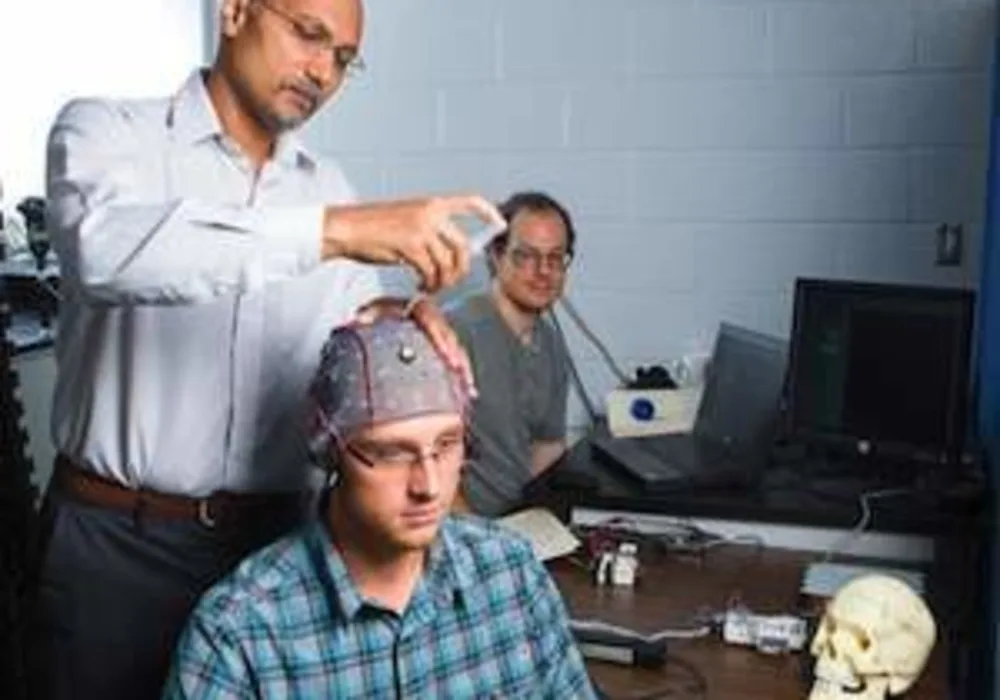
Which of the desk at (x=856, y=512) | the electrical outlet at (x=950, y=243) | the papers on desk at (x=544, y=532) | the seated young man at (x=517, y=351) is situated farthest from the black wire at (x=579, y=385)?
the papers on desk at (x=544, y=532)

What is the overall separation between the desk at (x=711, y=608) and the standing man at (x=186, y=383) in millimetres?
537

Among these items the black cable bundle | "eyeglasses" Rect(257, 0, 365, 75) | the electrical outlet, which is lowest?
the black cable bundle

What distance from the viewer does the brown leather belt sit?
1594 millimetres

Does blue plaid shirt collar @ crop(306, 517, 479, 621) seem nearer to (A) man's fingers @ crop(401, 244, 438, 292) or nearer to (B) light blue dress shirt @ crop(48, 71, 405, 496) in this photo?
(B) light blue dress shirt @ crop(48, 71, 405, 496)

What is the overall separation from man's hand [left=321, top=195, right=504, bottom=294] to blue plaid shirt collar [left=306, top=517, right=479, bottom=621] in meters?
0.39

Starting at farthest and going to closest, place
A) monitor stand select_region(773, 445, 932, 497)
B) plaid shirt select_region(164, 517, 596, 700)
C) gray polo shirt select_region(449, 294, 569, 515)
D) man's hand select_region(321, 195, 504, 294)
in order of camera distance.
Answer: gray polo shirt select_region(449, 294, 569, 515) → monitor stand select_region(773, 445, 932, 497) → plaid shirt select_region(164, 517, 596, 700) → man's hand select_region(321, 195, 504, 294)

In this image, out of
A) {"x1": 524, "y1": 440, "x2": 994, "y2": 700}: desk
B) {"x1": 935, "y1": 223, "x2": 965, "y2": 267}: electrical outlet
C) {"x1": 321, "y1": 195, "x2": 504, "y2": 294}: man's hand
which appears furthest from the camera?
{"x1": 935, "y1": 223, "x2": 965, "y2": 267}: electrical outlet

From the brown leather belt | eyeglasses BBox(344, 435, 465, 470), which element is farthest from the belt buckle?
eyeglasses BBox(344, 435, 465, 470)

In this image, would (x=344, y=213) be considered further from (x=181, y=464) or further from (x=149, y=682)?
Answer: (x=149, y=682)

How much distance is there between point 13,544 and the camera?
2268 millimetres

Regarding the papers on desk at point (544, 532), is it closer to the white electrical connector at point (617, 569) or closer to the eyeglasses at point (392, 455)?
the white electrical connector at point (617, 569)

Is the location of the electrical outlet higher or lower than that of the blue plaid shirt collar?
higher

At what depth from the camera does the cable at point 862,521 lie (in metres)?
2.21

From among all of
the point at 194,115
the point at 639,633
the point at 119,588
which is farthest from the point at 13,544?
the point at 639,633
